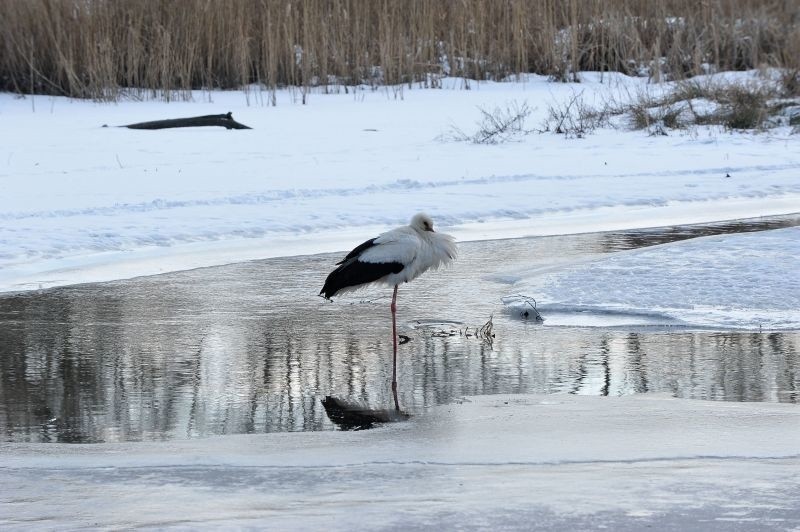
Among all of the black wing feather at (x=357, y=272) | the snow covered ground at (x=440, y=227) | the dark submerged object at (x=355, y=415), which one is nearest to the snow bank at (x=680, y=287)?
the snow covered ground at (x=440, y=227)

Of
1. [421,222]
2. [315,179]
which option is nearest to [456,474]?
[421,222]

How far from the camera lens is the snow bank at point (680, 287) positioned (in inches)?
281

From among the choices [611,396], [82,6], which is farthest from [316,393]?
[82,6]

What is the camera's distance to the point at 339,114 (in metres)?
18.9

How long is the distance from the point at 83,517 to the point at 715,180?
11059mm

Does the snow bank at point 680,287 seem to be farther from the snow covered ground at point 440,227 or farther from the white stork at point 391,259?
the white stork at point 391,259

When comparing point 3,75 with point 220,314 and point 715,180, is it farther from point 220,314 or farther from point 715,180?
point 220,314

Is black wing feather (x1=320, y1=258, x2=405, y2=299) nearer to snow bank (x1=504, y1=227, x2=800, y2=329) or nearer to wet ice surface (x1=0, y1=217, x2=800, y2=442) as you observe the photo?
wet ice surface (x1=0, y1=217, x2=800, y2=442)

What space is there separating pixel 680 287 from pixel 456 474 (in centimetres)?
372

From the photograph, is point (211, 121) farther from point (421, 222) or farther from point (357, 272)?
point (357, 272)

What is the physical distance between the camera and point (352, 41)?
20.9 meters

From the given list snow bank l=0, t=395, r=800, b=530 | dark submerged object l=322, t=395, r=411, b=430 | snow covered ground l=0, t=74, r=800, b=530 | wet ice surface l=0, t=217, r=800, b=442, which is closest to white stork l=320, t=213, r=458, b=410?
wet ice surface l=0, t=217, r=800, b=442

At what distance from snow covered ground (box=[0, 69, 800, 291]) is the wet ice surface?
1235mm

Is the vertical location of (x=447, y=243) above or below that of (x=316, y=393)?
above
